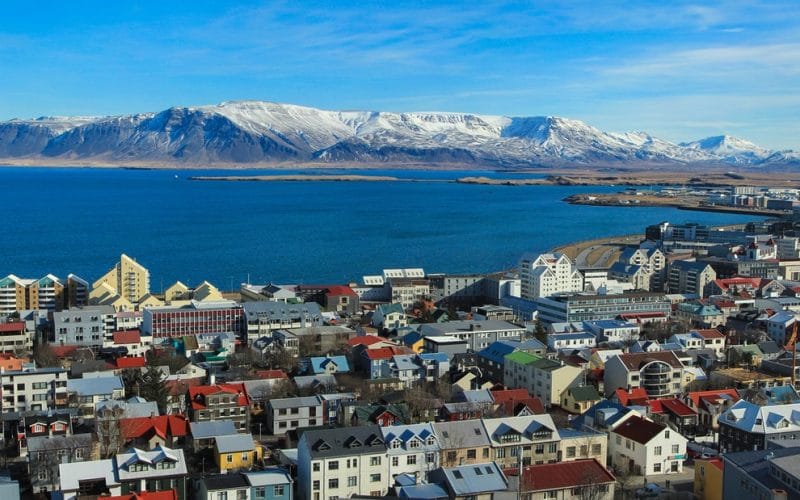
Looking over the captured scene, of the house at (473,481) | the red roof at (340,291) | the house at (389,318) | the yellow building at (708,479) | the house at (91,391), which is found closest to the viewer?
the house at (473,481)

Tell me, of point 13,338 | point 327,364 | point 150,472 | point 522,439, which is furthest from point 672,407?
point 13,338

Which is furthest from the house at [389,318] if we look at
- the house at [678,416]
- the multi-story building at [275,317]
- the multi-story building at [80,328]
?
the house at [678,416]

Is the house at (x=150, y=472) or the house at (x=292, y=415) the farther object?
the house at (x=292, y=415)

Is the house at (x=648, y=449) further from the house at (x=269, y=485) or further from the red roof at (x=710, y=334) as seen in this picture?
the red roof at (x=710, y=334)

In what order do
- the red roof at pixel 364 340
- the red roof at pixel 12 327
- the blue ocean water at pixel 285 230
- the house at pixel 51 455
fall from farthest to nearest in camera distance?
the blue ocean water at pixel 285 230
the red roof at pixel 12 327
the red roof at pixel 364 340
the house at pixel 51 455

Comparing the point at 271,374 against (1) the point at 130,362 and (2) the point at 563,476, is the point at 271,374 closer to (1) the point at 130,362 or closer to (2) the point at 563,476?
(1) the point at 130,362

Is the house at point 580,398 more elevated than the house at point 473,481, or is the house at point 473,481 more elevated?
the house at point 473,481
